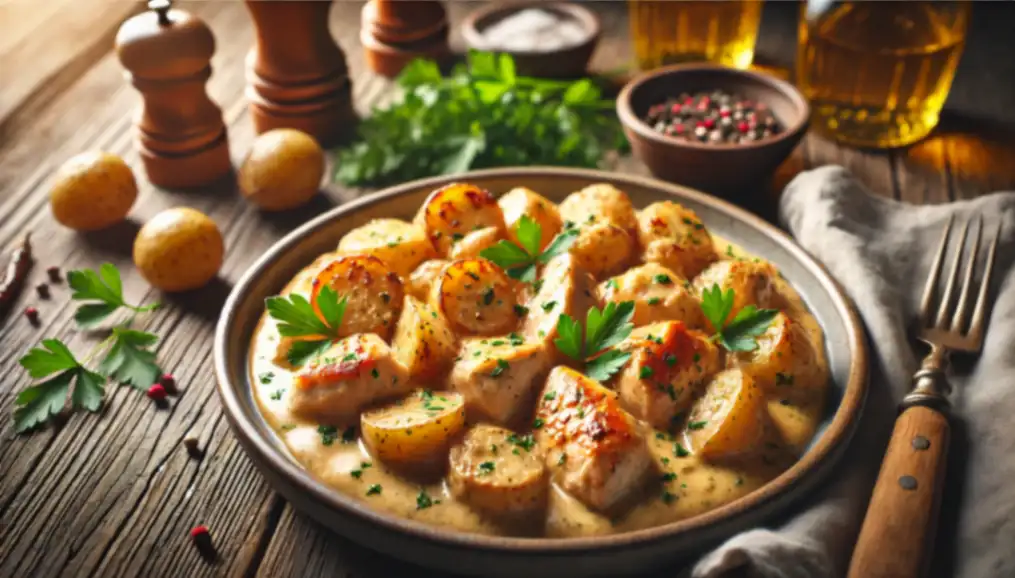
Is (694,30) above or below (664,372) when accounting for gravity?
below

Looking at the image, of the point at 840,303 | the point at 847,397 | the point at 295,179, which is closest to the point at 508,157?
the point at 295,179

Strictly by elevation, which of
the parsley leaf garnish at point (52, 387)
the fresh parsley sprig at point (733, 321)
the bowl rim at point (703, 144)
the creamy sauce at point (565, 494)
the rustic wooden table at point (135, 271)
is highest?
the fresh parsley sprig at point (733, 321)

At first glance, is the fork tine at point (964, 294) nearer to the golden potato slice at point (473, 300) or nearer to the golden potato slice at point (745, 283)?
the golden potato slice at point (745, 283)

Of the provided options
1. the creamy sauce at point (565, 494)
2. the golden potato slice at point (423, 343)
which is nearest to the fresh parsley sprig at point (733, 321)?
the creamy sauce at point (565, 494)

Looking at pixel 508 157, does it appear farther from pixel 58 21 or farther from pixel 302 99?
pixel 58 21

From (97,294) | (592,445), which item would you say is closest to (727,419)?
(592,445)

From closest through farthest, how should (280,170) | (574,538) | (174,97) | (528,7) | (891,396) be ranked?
(574,538)
(891,396)
(280,170)
(174,97)
(528,7)

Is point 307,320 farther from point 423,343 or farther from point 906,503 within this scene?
point 906,503
